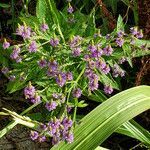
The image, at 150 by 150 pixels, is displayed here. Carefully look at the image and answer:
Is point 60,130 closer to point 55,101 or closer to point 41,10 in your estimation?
point 55,101

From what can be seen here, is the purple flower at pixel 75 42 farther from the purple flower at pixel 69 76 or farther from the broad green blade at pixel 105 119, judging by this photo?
the broad green blade at pixel 105 119

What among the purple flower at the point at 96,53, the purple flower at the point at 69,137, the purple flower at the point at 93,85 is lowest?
the purple flower at the point at 69,137

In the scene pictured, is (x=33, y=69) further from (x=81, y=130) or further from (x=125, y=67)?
(x=125, y=67)

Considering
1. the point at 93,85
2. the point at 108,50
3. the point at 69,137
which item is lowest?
the point at 69,137

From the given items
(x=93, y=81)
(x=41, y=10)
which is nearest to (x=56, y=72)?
(x=93, y=81)

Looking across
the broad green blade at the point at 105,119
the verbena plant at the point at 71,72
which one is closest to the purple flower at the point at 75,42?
the verbena plant at the point at 71,72

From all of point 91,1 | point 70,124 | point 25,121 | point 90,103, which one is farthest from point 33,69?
point 91,1

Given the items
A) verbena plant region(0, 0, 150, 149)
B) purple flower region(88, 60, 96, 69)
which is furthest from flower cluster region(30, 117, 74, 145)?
purple flower region(88, 60, 96, 69)

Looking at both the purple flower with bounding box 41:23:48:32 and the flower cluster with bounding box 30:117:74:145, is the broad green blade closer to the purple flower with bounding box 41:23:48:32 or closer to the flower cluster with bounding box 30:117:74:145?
the flower cluster with bounding box 30:117:74:145
